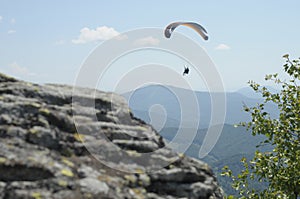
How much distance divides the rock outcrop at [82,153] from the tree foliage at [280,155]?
9.08 meters

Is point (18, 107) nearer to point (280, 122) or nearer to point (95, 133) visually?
point (95, 133)

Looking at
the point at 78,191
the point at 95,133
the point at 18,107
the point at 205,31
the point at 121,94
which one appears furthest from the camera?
the point at 205,31

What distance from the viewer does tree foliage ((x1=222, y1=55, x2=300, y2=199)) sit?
1653 centimetres

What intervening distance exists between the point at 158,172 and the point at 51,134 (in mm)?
2769

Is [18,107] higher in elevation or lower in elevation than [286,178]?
higher

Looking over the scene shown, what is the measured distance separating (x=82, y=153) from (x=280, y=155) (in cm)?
1305

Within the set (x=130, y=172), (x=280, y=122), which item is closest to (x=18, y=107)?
(x=130, y=172)

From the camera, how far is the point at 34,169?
7.05 m

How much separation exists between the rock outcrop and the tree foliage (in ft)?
29.8

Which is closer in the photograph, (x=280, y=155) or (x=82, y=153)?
(x=82, y=153)

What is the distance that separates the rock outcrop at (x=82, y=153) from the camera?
7.00 m

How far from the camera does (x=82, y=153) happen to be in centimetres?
804

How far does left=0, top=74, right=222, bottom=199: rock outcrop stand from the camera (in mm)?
7004

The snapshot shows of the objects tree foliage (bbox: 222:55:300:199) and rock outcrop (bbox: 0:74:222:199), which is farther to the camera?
tree foliage (bbox: 222:55:300:199)
